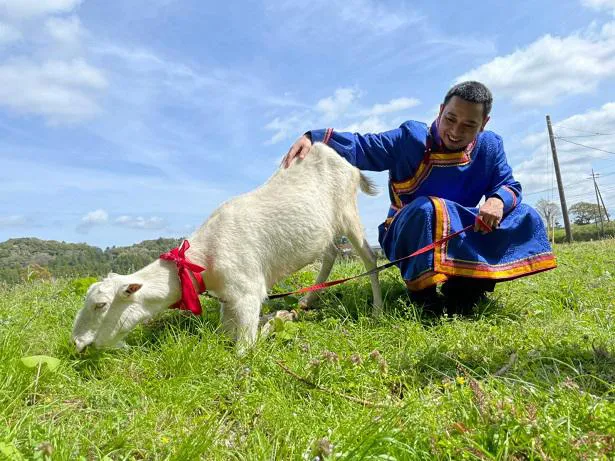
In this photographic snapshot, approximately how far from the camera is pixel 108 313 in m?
3.37

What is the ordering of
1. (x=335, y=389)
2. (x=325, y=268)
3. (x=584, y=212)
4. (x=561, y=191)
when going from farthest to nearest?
(x=584, y=212) < (x=561, y=191) < (x=325, y=268) < (x=335, y=389)

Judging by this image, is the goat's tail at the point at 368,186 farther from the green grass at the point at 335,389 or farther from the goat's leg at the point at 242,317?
the goat's leg at the point at 242,317

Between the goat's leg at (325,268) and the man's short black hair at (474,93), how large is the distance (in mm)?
1856

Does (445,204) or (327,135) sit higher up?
(327,135)

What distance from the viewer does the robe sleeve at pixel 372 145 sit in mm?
4332

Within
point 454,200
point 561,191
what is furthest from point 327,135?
point 561,191

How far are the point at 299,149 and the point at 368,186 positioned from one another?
38.5 inches

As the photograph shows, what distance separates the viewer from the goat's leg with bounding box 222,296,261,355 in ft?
11.8

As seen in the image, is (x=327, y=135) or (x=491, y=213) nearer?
(x=491, y=213)

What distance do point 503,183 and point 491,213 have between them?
0.58 meters

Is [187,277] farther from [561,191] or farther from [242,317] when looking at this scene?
[561,191]

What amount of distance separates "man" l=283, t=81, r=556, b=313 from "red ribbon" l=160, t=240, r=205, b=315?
139 centimetres

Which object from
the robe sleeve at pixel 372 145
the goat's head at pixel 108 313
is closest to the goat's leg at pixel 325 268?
the robe sleeve at pixel 372 145

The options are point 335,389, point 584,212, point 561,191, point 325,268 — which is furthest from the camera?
point 584,212
